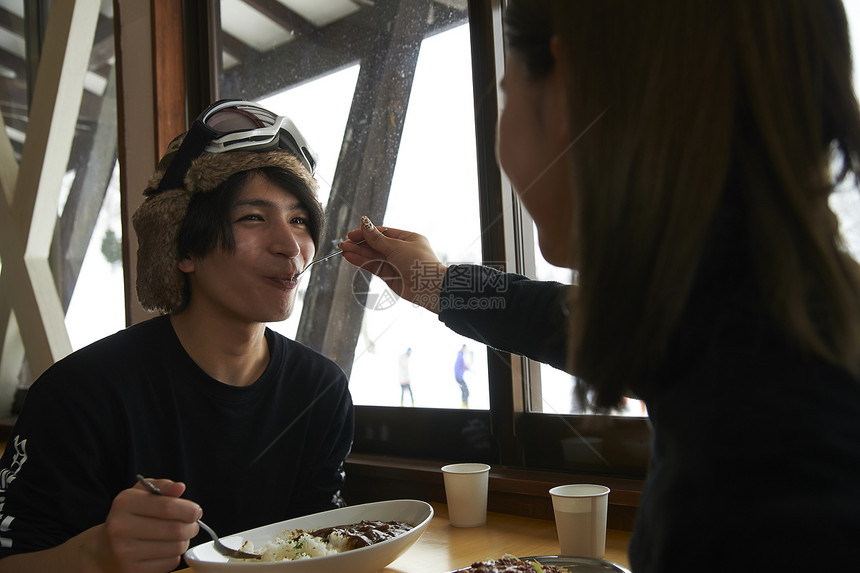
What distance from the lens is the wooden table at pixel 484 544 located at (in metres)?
1.06

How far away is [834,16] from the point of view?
450mm

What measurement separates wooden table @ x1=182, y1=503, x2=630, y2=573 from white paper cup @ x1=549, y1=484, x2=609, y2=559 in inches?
2.3

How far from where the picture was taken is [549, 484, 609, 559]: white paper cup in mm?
1005

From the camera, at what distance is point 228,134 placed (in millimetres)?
1398

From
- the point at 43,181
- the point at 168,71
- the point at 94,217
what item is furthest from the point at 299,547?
the point at 94,217

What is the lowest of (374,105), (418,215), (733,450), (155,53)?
(733,450)

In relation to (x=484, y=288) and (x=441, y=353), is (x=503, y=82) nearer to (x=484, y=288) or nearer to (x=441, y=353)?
(x=484, y=288)

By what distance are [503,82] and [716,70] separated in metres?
0.22

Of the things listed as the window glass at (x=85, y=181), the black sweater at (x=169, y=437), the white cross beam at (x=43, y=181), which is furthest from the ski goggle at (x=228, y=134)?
the window glass at (x=85, y=181)

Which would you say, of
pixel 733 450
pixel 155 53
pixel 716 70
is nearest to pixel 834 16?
pixel 716 70

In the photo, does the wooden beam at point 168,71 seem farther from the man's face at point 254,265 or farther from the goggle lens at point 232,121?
the man's face at point 254,265

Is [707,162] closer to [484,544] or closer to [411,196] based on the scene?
[484,544]

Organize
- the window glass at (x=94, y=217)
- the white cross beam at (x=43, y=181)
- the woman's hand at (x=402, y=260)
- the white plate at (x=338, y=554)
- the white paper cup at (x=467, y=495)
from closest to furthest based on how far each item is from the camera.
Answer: the white plate at (x=338, y=554) < the woman's hand at (x=402, y=260) < the white paper cup at (x=467, y=495) < the white cross beam at (x=43, y=181) < the window glass at (x=94, y=217)

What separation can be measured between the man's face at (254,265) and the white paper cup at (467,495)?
0.49 metres
